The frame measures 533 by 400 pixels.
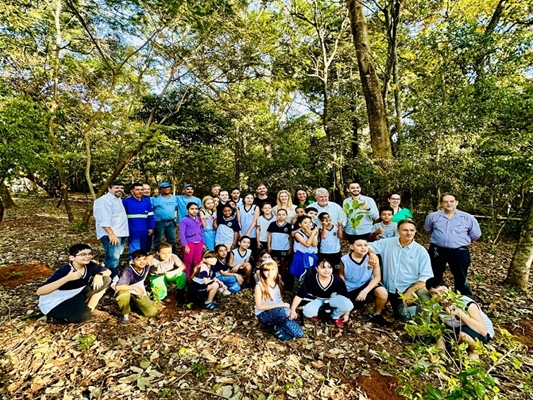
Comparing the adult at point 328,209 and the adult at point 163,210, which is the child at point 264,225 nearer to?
the adult at point 328,209

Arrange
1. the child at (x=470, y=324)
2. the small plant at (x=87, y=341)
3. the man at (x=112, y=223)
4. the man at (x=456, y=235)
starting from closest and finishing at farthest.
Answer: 1. the child at (x=470, y=324)
2. the small plant at (x=87, y=341)
3. the man at (x=456, y=235)
4. the man at (x=112, y=223)

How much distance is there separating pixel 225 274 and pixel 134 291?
1.30 metres

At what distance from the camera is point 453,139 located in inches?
224

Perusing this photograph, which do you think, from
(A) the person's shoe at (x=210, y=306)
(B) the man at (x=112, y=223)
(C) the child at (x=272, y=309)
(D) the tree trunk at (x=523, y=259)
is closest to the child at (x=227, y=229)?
(A) the person's shoe at (x=210, y=306)

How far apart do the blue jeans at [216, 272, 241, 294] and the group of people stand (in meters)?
0.02

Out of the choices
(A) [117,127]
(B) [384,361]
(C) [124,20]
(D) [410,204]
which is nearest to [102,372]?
(B) [384,361]

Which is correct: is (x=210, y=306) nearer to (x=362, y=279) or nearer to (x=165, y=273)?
(x=165, y=273)

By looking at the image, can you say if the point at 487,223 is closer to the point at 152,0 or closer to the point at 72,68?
the point at 152,0

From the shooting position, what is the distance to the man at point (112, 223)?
4.23 m

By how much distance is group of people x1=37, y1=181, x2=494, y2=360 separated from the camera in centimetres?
346

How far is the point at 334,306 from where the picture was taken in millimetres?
3664

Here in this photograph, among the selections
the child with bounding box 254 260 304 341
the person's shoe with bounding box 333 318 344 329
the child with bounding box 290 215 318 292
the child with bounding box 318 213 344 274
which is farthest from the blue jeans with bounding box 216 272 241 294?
the person's shoe with bounding box 333 318 344 329

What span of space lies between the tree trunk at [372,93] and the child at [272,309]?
14.7 ft

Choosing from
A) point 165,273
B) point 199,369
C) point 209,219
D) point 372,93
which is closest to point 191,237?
point 209,219
